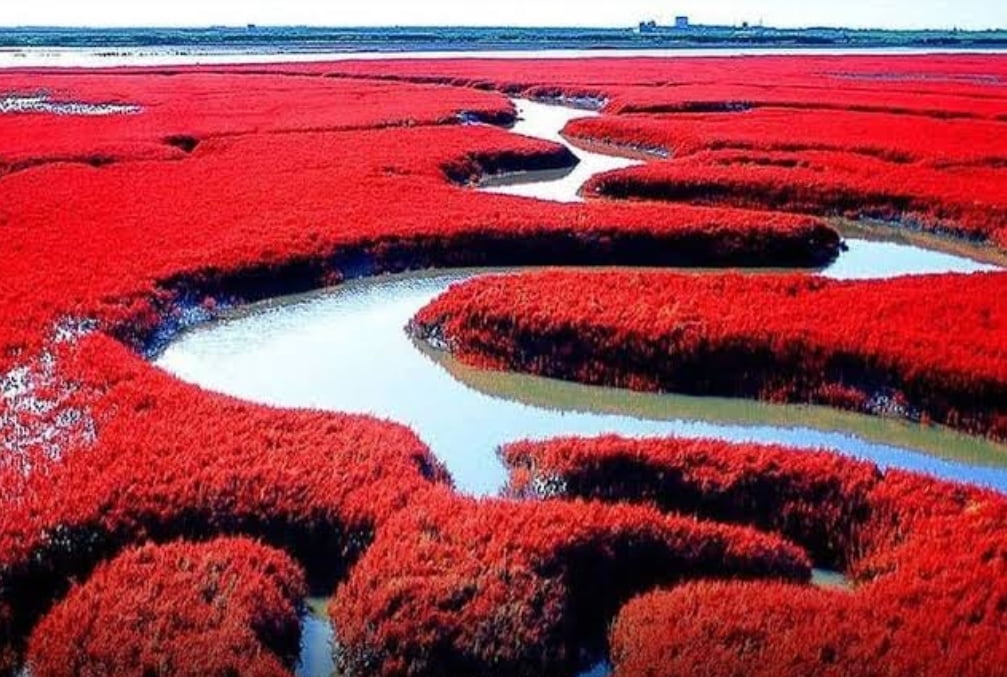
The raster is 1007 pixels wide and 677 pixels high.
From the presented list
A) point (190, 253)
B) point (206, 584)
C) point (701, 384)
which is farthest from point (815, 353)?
point (190, 253)

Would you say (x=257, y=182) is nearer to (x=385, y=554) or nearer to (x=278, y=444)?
(x=278, y=444)

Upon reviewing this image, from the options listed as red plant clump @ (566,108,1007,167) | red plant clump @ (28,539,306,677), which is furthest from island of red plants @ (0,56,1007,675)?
red plant clump @ (566,108,1007,167)

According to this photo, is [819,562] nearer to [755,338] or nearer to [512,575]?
[512,575]

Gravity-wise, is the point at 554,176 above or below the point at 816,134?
below

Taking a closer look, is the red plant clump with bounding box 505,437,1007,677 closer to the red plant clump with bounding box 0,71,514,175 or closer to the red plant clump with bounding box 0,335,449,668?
the red plant clump with bounding box 0,335,449,668

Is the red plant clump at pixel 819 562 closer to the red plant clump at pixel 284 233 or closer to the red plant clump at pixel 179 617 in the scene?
the red plant clump at pixel 179 617

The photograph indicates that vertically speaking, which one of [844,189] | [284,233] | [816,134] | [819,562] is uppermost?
[816,134]

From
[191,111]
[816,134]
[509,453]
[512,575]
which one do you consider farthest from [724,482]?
[191,111]
